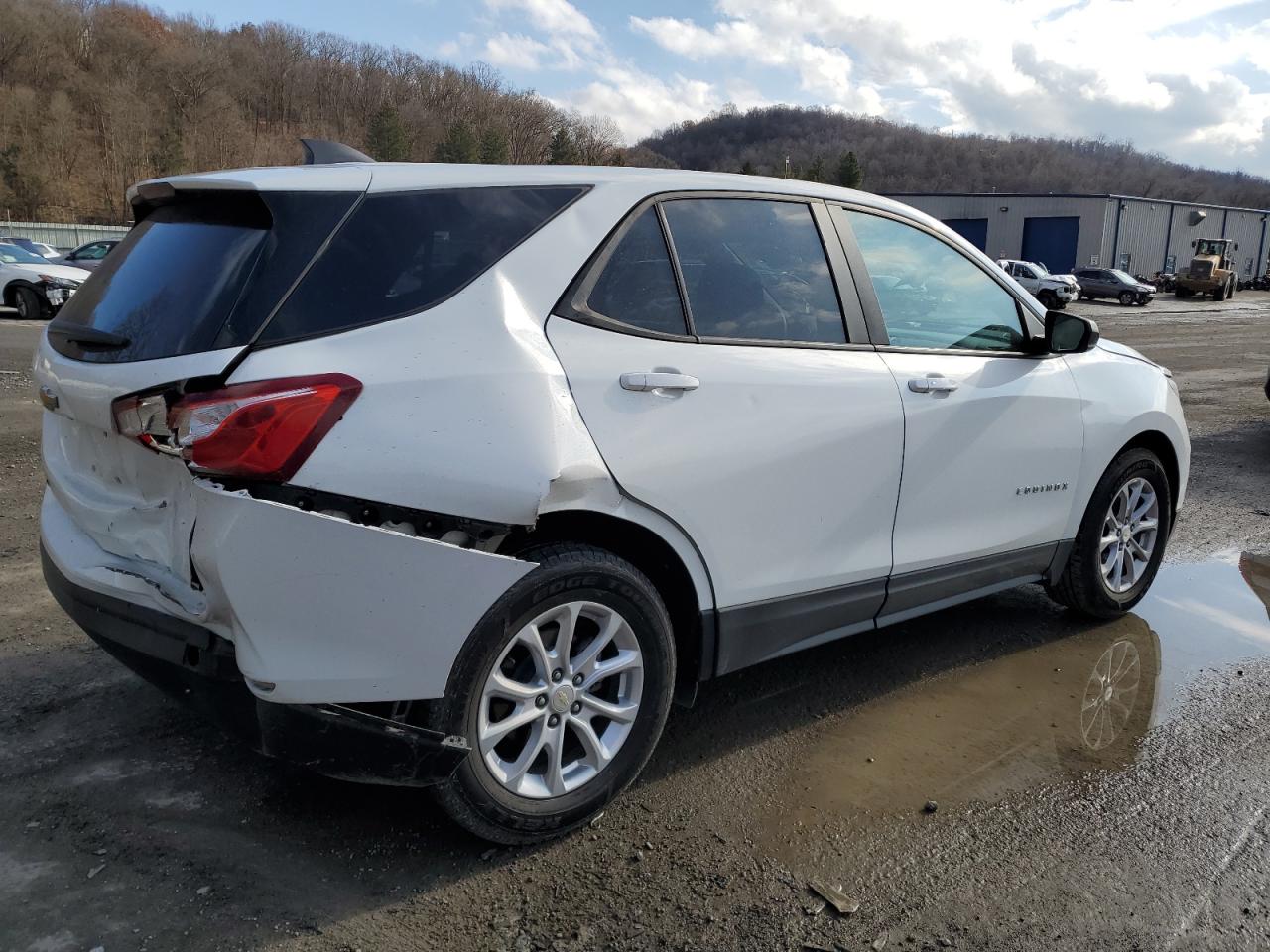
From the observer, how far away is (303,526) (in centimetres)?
229

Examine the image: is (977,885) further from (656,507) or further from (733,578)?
(656,507)

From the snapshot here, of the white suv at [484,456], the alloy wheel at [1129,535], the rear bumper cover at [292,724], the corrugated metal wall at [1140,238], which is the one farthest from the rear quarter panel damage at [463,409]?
the corrugated metal wall at [1140,238]

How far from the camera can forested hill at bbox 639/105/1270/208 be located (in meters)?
146

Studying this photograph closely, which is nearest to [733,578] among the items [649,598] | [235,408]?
[649,598]

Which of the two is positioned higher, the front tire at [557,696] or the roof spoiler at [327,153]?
the roof spoiler at [327,153]

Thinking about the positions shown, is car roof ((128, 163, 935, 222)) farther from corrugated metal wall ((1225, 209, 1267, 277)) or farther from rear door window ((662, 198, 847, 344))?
corrugated metal wall ((1225, 209, 1267, 277))

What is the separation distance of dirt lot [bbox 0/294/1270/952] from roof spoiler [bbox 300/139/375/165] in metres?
1.98

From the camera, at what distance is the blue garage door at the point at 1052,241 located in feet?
202

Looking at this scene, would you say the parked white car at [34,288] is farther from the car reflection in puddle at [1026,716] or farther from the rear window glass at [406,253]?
the car reflection in puddle at [1026,716]

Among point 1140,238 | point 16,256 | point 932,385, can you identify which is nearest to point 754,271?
point 932,385

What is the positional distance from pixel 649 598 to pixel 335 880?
1.12 meters

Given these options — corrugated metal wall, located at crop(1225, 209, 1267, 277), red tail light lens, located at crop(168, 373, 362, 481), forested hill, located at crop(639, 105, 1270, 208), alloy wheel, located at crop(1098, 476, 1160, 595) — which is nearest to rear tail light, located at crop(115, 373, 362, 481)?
red tail light lens, located at crop(168, 373, 362, 481)

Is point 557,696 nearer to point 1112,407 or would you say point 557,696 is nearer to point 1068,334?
point 1068,334

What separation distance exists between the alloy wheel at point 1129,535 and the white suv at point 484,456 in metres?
1.38
